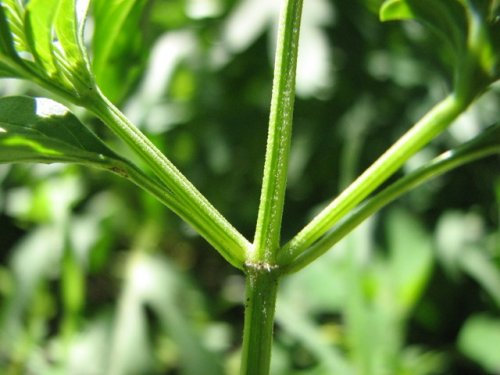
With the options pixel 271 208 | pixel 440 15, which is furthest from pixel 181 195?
pixel 440 15

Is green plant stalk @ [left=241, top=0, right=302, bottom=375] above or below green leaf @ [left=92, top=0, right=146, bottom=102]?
below

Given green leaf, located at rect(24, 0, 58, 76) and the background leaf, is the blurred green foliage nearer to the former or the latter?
the background leaf

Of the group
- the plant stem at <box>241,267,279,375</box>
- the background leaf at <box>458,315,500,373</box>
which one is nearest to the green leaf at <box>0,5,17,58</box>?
the plant stem at <box>241,267,279,375</box>

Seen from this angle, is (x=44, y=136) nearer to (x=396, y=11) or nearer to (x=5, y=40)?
(x=5, y=40)

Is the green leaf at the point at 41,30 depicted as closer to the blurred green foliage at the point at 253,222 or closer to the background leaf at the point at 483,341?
the blurred green foliage at the point at 253,222

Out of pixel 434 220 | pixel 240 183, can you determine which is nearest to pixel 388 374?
pixel 434 220
